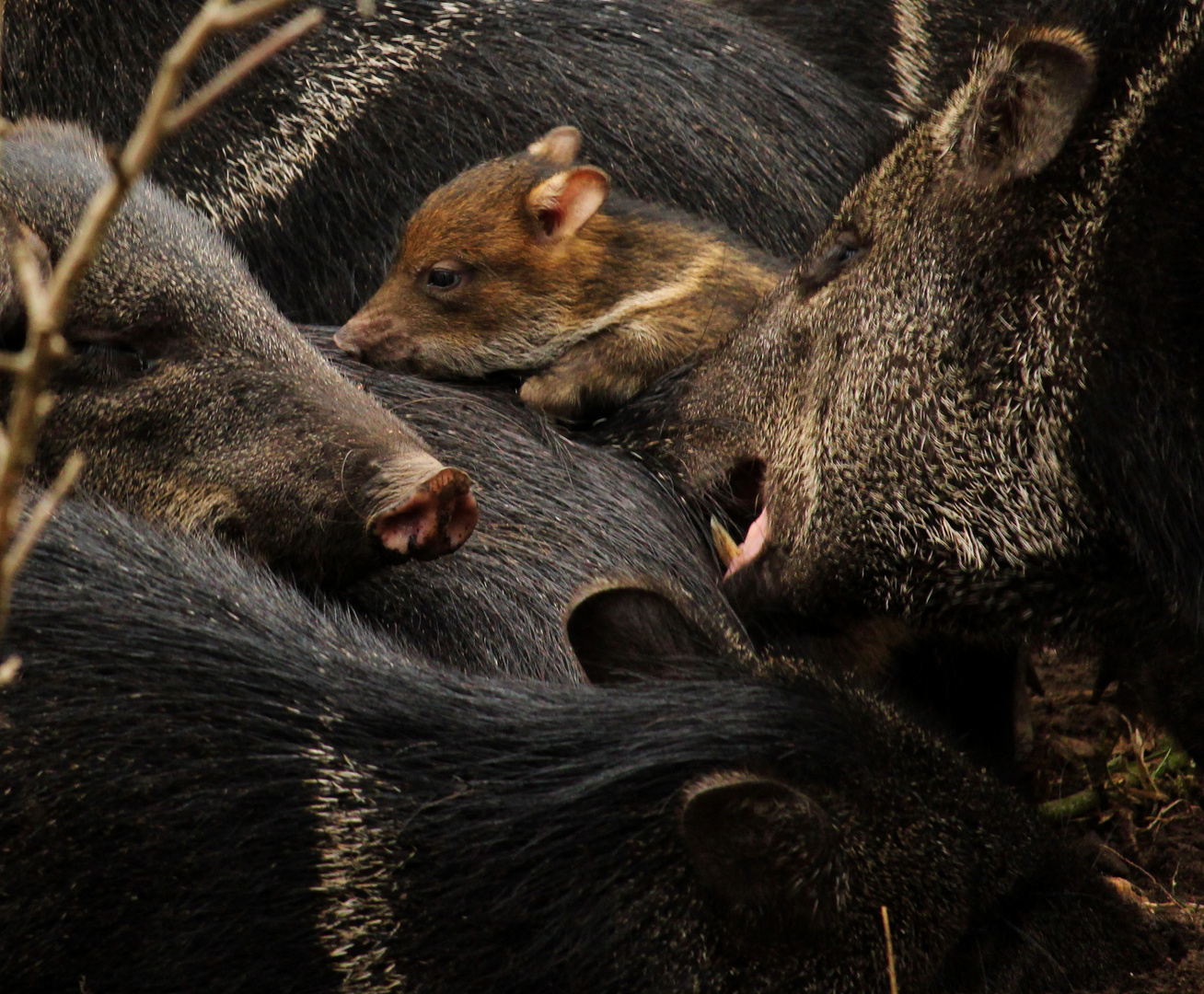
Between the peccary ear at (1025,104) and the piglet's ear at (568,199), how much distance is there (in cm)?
108

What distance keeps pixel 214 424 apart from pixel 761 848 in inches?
46.8

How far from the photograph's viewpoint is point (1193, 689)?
2713 mm

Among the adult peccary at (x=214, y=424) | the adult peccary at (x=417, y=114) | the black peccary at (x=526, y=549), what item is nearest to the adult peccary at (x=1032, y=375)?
the black peccary at (x=526, y=549)

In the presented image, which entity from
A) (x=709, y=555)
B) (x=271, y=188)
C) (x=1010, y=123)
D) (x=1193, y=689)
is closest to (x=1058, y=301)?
(x=1010, y=123)

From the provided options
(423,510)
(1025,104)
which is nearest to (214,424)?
(423,510)

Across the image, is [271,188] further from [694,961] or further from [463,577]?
[694,961]

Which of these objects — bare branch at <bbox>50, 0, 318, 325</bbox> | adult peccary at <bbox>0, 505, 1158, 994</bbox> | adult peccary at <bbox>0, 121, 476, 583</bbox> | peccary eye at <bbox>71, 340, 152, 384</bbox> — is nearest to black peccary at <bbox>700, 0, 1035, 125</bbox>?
adult peccary at <bbox>0, 121, 476, 583</bbox>

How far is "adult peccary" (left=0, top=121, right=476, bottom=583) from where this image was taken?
256cm

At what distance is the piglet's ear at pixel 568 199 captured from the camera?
3635 mm

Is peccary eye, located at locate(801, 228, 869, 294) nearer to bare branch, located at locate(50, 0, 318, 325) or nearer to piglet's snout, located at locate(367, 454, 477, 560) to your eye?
piglet's snout, located at locate(367, 454, 477, 560)

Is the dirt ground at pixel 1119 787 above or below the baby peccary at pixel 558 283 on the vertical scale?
below

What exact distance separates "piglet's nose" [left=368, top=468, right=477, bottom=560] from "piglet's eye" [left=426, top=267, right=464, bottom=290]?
1.28 metres

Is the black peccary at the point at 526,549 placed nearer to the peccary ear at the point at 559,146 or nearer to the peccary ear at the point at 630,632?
the peccary ear at the point at 630,632

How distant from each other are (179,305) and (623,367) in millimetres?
1208
